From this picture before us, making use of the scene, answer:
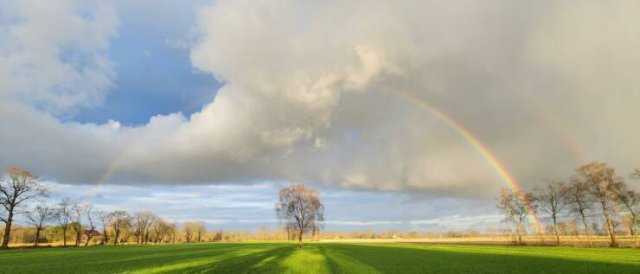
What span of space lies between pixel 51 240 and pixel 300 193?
135 m

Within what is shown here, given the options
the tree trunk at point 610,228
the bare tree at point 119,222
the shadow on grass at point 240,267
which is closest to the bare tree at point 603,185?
the tree trunk at point 610,228

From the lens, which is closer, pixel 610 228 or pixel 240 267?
pixel 240 267

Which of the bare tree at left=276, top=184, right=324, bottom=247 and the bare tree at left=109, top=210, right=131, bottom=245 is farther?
the bare tree at left=109, top=210, right=131, bottom=245

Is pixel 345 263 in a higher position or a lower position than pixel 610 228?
lower

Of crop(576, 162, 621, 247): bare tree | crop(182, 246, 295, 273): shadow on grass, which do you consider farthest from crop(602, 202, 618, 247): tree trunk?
crop(182, 246, 295, 273): shadow on grass

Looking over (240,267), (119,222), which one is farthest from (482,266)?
(119,222)

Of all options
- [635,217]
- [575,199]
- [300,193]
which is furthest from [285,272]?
[575,199]

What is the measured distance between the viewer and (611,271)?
3006cm

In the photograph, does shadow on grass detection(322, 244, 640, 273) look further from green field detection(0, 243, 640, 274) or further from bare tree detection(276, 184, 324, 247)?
bare tree detection(276, 184, 324, 247)

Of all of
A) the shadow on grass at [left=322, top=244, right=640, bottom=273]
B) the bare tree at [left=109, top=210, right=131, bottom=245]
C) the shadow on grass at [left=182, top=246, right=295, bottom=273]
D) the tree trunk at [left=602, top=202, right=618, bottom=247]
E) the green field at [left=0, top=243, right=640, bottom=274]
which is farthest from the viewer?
the bare tree at [left=109, top=210, right=131, bottom=245]

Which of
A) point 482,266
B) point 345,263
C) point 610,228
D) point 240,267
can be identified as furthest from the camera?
point 610,228

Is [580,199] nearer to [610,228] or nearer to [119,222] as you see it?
[610,228]

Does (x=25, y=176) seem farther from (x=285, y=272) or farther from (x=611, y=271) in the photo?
(x=611, y=271)

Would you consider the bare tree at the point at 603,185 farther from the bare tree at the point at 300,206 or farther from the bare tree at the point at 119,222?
the bare tree at the point at 119,222
